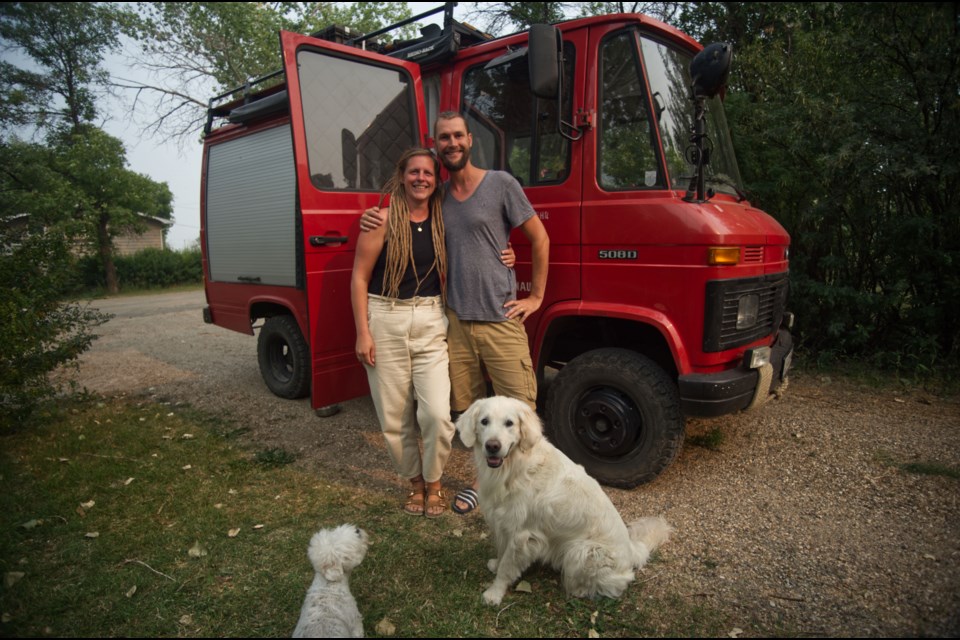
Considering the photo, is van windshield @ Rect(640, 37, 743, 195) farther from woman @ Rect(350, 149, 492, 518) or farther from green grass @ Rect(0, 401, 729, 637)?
green grass @ Rect(0, 401, 729, 637)

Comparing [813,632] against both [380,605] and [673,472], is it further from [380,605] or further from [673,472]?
[380,605]

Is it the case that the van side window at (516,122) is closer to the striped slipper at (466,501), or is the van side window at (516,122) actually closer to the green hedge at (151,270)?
the striped slipper at (466,501)

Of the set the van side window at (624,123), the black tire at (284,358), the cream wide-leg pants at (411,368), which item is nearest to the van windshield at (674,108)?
the van side window at (624,123)

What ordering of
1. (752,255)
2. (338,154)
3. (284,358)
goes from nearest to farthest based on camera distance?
(752,255)
(338,154)
(284,358)

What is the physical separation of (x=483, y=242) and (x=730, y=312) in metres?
1.54

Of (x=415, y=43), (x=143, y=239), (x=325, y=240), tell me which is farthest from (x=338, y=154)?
(x=143, y=239)

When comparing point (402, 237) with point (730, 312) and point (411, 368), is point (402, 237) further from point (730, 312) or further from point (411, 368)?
point (730, 312)

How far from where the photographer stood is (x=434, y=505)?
332 centimetres

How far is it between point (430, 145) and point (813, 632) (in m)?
3.85

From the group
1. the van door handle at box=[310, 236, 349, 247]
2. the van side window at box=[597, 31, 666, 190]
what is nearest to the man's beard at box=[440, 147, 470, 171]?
the van side window at box=[597, 31, 666, 190]

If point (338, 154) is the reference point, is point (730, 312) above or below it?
below

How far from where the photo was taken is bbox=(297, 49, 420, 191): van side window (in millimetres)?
3756

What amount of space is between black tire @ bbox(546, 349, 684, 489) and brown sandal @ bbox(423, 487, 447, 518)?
0.89 metres

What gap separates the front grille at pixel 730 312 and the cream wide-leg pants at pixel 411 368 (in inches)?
61.9
